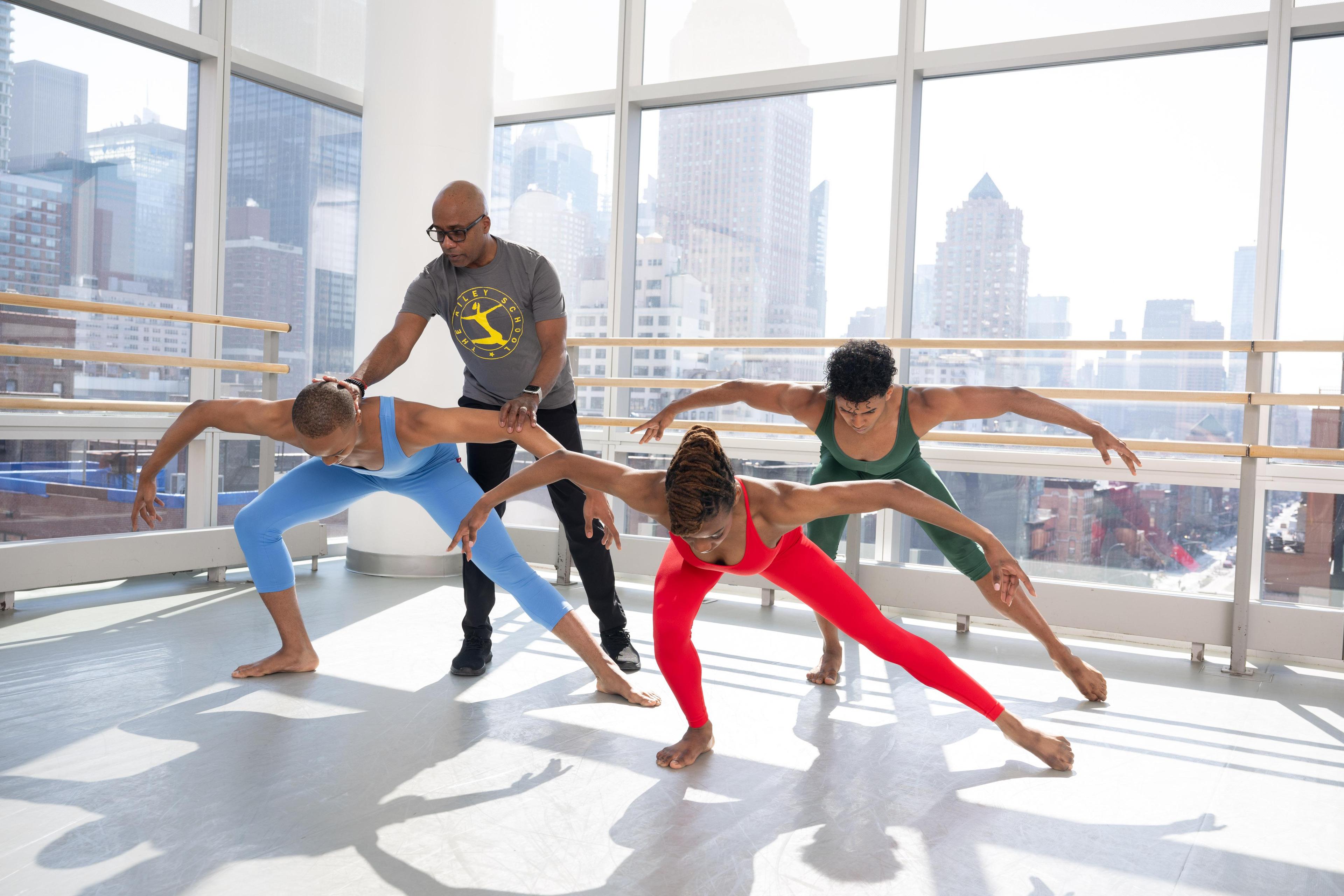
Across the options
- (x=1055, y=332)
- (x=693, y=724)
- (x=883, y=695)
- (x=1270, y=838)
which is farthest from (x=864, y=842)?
(x=1055, y=332)

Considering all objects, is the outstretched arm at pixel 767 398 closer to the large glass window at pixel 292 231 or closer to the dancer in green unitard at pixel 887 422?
the dancer in green unitard at pixel 887 422

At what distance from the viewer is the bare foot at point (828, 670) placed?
9.47ft

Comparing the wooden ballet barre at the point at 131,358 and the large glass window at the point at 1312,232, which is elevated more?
the large glass window at the point at 1312,232

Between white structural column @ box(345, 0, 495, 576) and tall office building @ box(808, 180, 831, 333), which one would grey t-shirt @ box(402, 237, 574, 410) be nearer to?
white structural column @ box(345, 0, 495, 576)

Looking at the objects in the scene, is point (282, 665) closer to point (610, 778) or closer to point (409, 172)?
point (610, 778)

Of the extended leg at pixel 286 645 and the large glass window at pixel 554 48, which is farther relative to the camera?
the large glass window at pixel 554 48

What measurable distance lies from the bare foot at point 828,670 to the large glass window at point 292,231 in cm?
312

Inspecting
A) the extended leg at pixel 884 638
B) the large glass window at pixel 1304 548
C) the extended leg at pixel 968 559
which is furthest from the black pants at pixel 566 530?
the large glass window at pixel 1304 548

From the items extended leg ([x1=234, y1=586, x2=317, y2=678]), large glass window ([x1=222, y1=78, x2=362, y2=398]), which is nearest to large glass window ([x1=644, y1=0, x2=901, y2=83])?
large glass window ([x1=222, y1=78, x2=362, y2=398])

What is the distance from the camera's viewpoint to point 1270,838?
1857 mm

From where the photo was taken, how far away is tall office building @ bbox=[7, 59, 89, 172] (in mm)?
4020

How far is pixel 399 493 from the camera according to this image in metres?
2.60

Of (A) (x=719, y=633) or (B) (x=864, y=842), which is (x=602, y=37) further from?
(B) (x=864, y=842)

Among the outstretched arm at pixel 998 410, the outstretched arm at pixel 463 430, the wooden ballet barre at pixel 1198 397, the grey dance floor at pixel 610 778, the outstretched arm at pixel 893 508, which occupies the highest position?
the wooden ballet barre at pixel 1198 397
